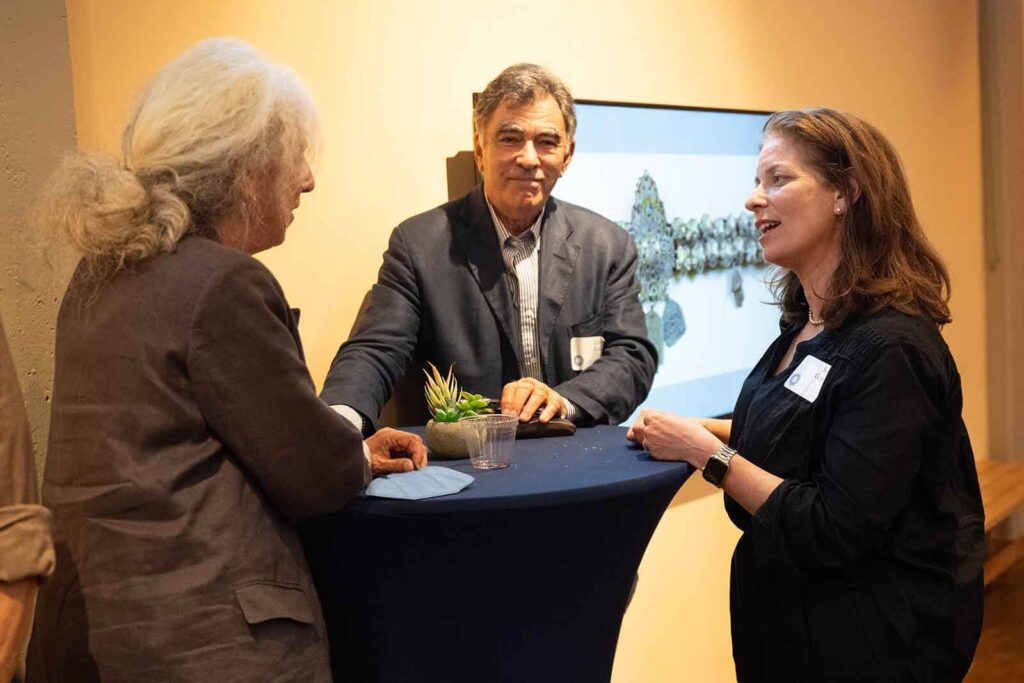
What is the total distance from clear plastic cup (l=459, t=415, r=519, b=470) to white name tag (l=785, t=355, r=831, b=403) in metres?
0.56

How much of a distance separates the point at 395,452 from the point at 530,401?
410 mm

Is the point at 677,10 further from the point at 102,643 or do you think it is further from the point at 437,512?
the point at 102,643

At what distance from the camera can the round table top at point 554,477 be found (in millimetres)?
1842

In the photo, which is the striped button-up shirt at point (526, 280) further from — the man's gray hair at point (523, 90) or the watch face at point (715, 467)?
the watch face at point (715, 467)

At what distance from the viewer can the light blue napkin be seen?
1.86 meters

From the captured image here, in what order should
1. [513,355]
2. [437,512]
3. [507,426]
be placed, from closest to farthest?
1. [437,512]
2. [507,426]
3. [513,355]

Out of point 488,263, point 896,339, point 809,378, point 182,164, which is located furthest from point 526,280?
point 182,164

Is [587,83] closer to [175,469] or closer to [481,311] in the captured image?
[481,311]

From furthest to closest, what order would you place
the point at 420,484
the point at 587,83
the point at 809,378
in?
1. the point at 587,83
2. the point at 809,378
3. the point at 420,484

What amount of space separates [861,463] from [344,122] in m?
1.61

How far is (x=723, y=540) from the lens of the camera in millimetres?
4352

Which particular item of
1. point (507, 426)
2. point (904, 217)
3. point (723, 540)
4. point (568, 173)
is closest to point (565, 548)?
point (507, 426)

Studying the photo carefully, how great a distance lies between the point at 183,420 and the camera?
5.17 feet

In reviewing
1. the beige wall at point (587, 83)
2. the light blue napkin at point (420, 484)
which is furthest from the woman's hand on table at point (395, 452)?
the beige wall at point (587, 83)
